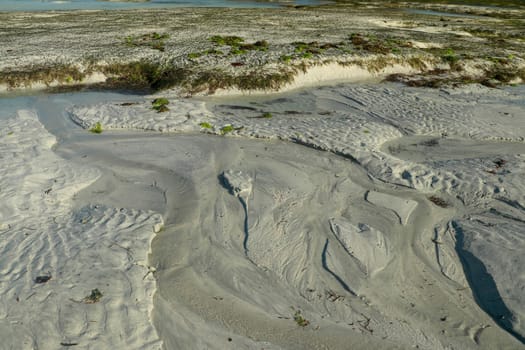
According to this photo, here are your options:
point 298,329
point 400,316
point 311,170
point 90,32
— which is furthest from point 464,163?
point 90,32

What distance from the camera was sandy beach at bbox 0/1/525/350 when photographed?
7.64m

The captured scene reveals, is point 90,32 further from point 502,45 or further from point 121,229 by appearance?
point 502,45

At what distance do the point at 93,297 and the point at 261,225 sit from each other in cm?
442

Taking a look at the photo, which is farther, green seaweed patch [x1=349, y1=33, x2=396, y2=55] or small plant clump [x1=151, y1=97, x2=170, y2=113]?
green seaweed patch [x1=349, y1=33, x2=396, y2=55]

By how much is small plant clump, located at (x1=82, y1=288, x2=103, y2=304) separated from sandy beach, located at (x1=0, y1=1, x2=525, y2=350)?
81mm

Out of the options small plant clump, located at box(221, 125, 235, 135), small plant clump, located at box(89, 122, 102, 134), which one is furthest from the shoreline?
small plant clump, located at box(89, 122, 102, 134)

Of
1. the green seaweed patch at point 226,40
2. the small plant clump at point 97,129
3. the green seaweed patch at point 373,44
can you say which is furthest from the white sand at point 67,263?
the green seaweed patch at point 373,44

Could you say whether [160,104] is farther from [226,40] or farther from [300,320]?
[300,320]

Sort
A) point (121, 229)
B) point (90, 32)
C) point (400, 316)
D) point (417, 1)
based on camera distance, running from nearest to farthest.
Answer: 1. point (400, 316)
2. point (121, 229)
3. point (90, 32)
4. point (417, 1)

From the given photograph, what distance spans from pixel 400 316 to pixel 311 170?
6.52m

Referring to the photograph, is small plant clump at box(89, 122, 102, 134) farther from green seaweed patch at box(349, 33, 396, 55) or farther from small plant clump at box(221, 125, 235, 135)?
green seaweed patch at box(349, 33, 396, 55)

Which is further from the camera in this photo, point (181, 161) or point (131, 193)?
point (181, 161)

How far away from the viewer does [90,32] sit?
114 feet

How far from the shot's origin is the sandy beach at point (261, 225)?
7.64m
